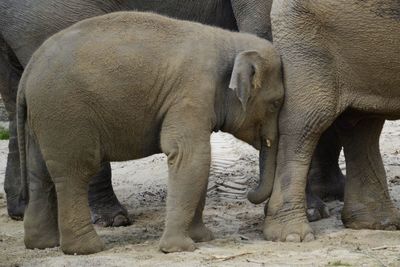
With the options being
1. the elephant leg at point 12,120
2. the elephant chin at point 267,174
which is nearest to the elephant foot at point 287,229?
the elephant chin at point 267,174

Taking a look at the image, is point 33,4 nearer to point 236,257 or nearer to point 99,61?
point 99,61

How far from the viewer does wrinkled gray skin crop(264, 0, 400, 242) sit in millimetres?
6652

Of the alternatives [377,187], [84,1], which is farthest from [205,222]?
[84,1]

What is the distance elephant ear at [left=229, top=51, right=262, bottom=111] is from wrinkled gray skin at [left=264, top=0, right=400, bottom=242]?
0.96 ft

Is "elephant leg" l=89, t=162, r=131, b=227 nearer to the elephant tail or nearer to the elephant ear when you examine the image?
the elephant tail

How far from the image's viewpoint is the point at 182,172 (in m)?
6.46

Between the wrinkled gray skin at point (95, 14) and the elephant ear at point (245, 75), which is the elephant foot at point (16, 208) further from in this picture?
the elephant ear at point (245, 75)

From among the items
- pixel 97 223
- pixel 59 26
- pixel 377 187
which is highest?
pixel 59 26

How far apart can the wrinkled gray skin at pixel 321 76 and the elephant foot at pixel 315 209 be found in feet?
1.91

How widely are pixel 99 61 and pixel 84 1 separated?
1.27 m

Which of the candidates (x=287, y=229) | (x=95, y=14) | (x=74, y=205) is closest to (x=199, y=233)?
(x=287, y=229)

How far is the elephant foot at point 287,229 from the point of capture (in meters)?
6.80

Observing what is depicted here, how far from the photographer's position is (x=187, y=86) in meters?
6.49

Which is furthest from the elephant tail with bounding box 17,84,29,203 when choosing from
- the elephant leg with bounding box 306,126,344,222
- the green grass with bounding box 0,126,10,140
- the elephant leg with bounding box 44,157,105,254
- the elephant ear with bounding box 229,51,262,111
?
the green grass with bounding box 0,126,10,140
